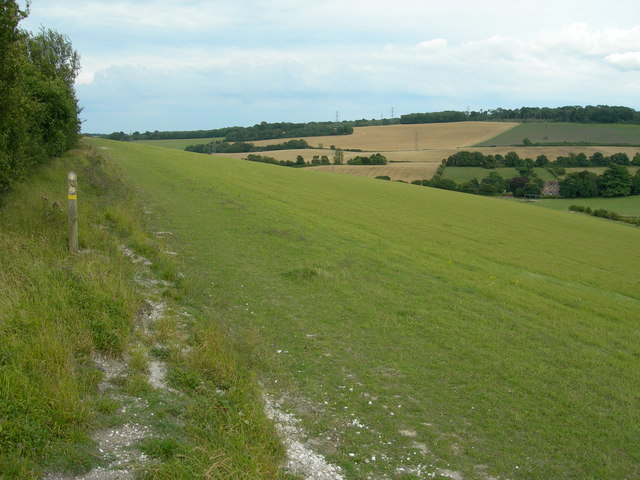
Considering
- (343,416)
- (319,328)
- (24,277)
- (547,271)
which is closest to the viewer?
(343,416)

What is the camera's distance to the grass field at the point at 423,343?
19.2 feet

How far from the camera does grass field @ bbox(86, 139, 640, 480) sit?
19.2 ft

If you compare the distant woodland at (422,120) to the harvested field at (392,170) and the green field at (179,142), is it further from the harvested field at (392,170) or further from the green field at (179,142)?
the harvested field at (392,170)

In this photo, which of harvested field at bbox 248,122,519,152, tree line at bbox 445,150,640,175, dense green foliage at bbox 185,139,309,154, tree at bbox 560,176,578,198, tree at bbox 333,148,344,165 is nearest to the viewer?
tree at bbox 560,176,578,198

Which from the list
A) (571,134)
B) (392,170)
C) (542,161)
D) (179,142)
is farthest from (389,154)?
(179,142)

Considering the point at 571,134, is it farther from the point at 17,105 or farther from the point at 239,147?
the point at 17,105

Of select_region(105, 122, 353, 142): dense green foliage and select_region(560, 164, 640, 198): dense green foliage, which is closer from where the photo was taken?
select_region(560, 164, 640, 198): dense green foliage

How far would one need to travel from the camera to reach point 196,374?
21.5 ft

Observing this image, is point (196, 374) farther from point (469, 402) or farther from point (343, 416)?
point (469, 402)

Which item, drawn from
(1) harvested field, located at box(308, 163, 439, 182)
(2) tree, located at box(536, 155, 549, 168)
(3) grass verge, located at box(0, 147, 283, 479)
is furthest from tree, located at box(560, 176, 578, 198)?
(3) grass verge, located at box(0, 147, 283, 479)

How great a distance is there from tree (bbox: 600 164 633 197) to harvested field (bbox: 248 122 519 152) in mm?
34729

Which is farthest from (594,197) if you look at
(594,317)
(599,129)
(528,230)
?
(594,317)

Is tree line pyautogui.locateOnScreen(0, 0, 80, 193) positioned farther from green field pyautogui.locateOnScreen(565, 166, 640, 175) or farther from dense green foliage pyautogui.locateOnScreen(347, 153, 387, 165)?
green field pyautogui.locateOnScreen(565, 166, 640, 175)

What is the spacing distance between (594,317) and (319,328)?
8120mm
